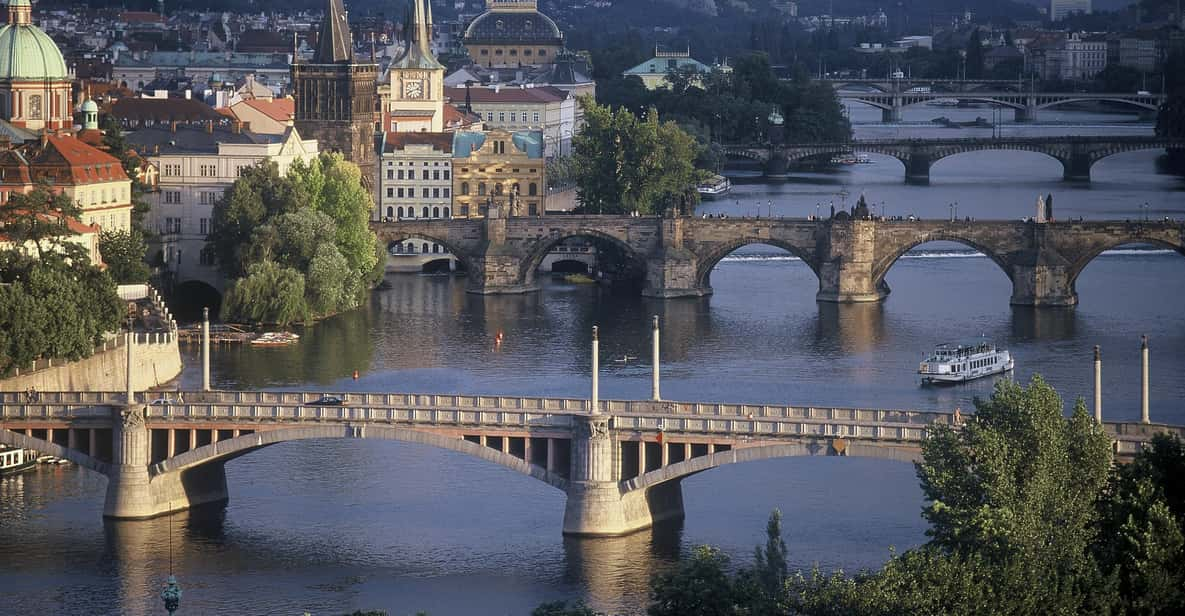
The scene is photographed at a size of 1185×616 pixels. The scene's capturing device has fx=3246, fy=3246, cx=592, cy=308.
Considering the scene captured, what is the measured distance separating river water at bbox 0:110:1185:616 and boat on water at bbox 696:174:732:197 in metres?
3.79

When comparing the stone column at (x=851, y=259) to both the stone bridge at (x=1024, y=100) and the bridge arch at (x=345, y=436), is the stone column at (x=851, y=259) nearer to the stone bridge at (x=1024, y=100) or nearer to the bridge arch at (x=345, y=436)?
the bridge arch at (x=345, y=436)

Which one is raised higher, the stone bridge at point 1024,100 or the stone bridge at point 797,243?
the stone bridge at point 1024,100

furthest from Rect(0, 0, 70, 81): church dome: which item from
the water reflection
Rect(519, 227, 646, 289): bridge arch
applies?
the water reflection

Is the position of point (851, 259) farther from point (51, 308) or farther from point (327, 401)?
point (327, 401)

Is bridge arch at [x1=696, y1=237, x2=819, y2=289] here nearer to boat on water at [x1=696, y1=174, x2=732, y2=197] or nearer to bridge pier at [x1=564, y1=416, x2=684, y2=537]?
boat on water at [x1=696, y1=174, x2=732, y2=197]

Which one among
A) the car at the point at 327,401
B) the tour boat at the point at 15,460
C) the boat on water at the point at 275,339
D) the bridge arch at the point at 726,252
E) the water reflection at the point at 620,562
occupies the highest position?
the bridge arch at the point at 726,252

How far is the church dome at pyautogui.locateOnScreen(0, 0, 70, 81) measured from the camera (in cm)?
10169

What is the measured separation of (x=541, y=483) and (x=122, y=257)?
82.2 ft

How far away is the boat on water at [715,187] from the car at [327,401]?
66695 mm

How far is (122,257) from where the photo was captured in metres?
87.7

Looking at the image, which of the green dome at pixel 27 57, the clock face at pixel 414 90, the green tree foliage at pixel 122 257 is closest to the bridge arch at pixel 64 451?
the green tree foliage at pixel 122 257

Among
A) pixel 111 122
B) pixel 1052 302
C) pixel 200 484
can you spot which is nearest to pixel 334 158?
pixel 111 122

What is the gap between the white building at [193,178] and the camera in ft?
323

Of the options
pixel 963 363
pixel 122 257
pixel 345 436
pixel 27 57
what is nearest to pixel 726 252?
pixel 963 363
